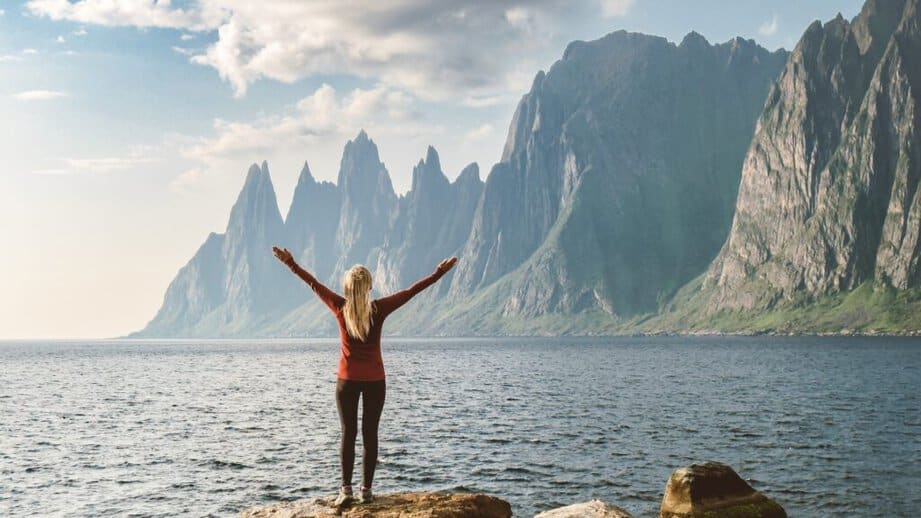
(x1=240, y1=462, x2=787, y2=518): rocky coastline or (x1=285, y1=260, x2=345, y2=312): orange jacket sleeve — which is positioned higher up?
(x1=285, y1=260, x2=345, y2=312): orange jacket sleeve

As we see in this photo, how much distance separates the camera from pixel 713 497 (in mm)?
22828

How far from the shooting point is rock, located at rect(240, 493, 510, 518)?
14.4 meters

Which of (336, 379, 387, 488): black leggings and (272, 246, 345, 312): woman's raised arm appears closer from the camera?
(272, 246, 345, 312): woman's raised arm

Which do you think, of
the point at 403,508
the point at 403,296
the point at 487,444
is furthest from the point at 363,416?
the point at 487,444

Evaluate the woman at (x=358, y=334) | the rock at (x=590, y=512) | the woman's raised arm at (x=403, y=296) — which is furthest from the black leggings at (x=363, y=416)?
the rock at (x=590, y=512)

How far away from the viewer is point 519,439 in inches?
1901

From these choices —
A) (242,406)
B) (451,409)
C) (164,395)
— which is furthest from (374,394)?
(164,395)

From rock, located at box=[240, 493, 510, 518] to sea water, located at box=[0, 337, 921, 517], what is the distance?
599 inches

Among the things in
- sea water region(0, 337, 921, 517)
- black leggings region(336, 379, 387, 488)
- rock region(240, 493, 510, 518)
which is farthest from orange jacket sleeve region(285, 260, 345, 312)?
sea water region(0, 337, 921, 517)

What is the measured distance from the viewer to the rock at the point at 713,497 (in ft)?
74.2

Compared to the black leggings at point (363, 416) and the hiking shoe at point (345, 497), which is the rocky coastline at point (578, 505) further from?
the black leggings at point (363, 416)

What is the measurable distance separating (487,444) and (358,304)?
3382cm

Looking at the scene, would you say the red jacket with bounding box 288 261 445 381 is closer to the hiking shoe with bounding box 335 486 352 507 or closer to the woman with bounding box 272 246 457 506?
the woman with bounding box 272 246 457 506

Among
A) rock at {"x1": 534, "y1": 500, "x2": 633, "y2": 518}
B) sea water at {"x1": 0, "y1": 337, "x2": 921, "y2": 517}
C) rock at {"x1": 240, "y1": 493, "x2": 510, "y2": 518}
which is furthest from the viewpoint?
sea water at {"x1": 0, "y1": 337, "x2": 921, "y2": 517}
